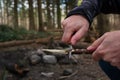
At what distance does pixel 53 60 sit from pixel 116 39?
489cm

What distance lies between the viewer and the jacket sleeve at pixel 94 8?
1601mm

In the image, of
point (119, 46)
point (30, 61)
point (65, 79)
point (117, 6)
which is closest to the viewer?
point (119, 46)

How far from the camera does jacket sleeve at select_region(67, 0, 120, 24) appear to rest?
1.60m

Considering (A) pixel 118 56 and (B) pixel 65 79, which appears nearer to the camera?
(A) pixel 118 56

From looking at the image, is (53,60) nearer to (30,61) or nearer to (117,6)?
(30,61)

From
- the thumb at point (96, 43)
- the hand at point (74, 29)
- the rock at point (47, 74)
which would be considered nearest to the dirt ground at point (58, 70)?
the rock at point (47, 74)

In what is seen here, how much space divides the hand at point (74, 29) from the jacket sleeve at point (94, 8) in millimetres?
61

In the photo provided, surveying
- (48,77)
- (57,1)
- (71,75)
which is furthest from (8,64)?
(57,1)

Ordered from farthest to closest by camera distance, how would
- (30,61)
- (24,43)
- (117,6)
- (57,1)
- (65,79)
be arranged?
1. (57,1)
2. (24,43)
3. (30,61)
4. (65,79)
5. (117,6)

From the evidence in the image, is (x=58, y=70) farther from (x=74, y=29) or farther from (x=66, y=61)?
(x=74, y=29)

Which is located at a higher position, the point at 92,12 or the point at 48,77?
the point at 92,12

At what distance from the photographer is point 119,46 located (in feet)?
3.84

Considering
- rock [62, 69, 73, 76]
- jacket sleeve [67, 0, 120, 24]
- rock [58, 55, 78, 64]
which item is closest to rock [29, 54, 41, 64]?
rock [58, 55, 78, 64]

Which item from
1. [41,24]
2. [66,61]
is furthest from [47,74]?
[41,24]
